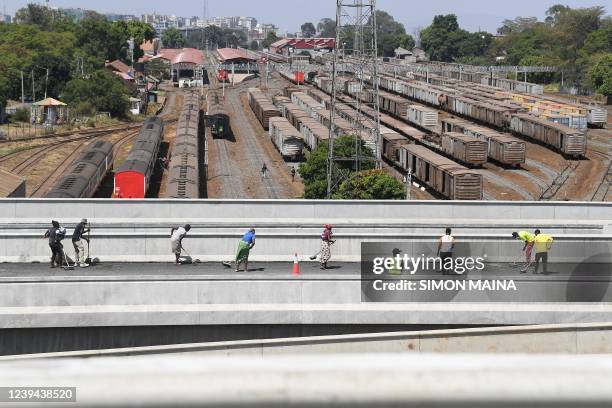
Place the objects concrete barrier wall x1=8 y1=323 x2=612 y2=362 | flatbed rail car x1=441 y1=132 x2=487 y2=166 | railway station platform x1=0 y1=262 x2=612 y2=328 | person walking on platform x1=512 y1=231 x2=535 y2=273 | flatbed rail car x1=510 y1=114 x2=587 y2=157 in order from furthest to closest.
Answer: flatbed rail car x1=510 y1=114 x2=587 y2=157 < flatbed rail car x1=441 y1=132 x2=487 y2=166 < person walking on platform x1=512 y1=231 x2=535 y2=273 < railway station platform x1=0 y1=262 x2=612 y2=328 < concrete barrier wall x1=8 y1=323 x2=612 y2=362

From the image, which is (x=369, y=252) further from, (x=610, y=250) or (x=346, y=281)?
(x=610, y=250)

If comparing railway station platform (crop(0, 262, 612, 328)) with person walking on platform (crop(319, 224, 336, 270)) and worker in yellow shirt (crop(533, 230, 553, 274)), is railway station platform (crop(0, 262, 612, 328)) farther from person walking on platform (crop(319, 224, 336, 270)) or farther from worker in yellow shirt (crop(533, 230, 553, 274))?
person walking on platform (crop(319, 224, 336, 270))

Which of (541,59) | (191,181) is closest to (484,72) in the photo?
(541,59)

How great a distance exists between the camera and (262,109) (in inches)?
3078

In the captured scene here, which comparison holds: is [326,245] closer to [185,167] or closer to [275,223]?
[275,223]

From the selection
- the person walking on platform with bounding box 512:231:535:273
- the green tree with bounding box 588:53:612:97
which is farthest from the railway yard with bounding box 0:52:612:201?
the person walking on platform with bounding box 512:231:535:273

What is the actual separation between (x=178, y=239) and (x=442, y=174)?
30683 millimetres

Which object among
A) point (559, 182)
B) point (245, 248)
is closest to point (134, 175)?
point (245, 248)

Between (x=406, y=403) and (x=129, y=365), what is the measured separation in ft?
4.00

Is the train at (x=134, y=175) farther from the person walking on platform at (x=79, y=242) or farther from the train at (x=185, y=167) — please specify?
the person walking on platform at (x=79, y=242)

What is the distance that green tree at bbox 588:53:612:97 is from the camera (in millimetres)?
99188

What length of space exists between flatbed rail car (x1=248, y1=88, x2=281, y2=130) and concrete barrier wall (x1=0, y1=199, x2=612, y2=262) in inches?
2135

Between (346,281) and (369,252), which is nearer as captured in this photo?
(346,281)

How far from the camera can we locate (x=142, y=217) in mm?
22047
